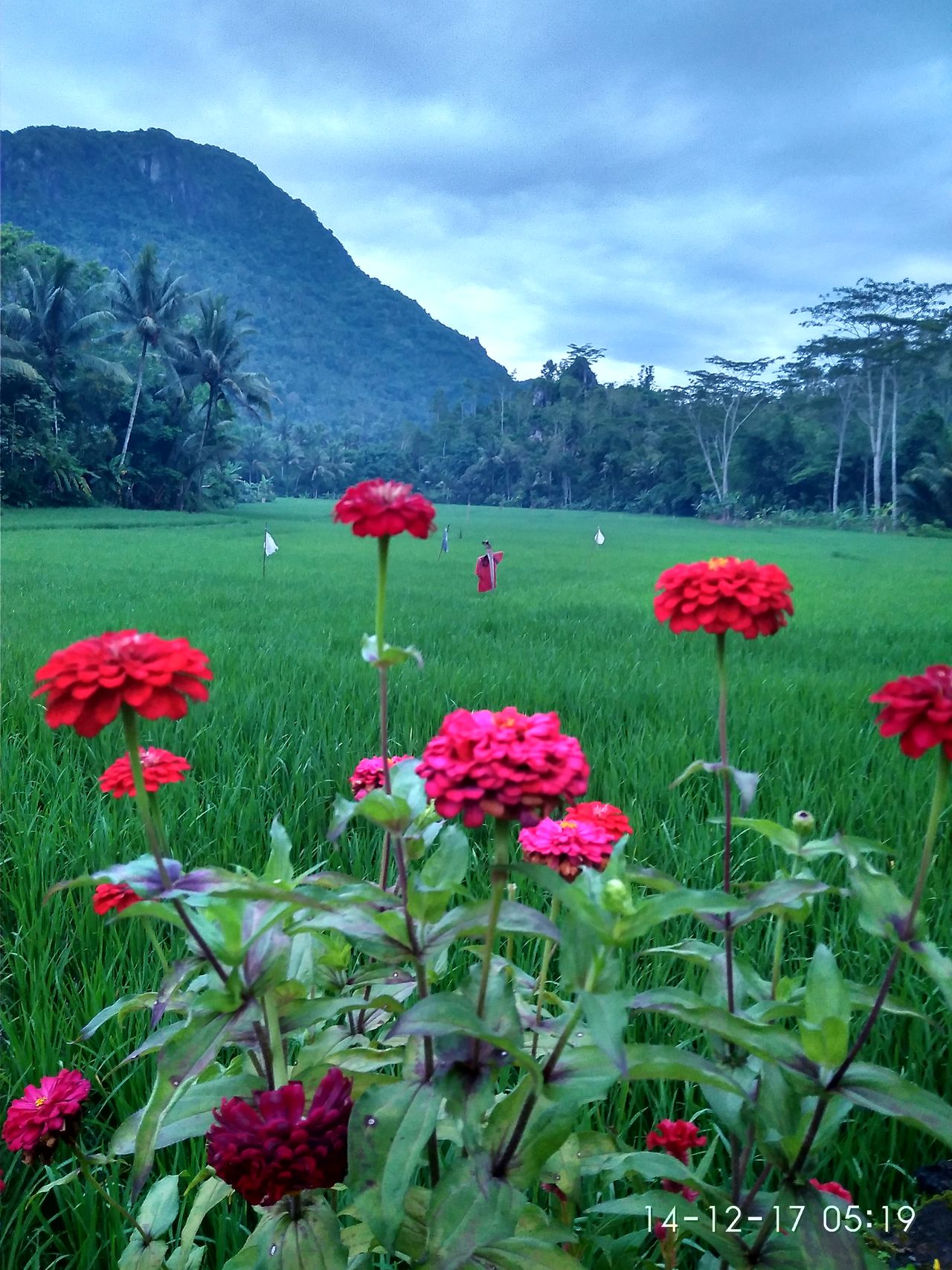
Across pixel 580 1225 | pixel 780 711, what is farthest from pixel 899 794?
pixel 580 1225

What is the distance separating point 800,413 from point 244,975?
1010 centimetres

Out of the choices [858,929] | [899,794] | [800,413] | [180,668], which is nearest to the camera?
[180,668]

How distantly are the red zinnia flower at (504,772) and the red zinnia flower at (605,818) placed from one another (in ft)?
0.92

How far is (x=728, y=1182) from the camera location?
30.1 inches

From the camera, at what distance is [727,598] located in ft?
2.00

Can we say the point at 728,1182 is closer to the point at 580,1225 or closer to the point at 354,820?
the point at 580,1225

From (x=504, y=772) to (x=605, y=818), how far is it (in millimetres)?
353

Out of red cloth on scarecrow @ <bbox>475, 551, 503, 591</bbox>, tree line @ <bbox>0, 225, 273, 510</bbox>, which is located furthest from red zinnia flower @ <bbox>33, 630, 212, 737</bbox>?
tree line @ <bbox>0, 225, 273, 510</bbox>

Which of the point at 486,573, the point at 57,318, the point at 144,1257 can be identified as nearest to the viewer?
the point at 144,1257

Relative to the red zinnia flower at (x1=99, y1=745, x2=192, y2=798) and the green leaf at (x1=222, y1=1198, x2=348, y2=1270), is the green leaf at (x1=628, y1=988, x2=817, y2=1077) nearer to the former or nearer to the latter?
the green leaf at (x1=222, y1=1198, x2=348, y2=1270)

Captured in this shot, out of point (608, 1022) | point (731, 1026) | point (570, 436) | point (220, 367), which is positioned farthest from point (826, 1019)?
point (220, 367)

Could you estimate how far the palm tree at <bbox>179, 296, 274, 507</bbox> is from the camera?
1012cm
